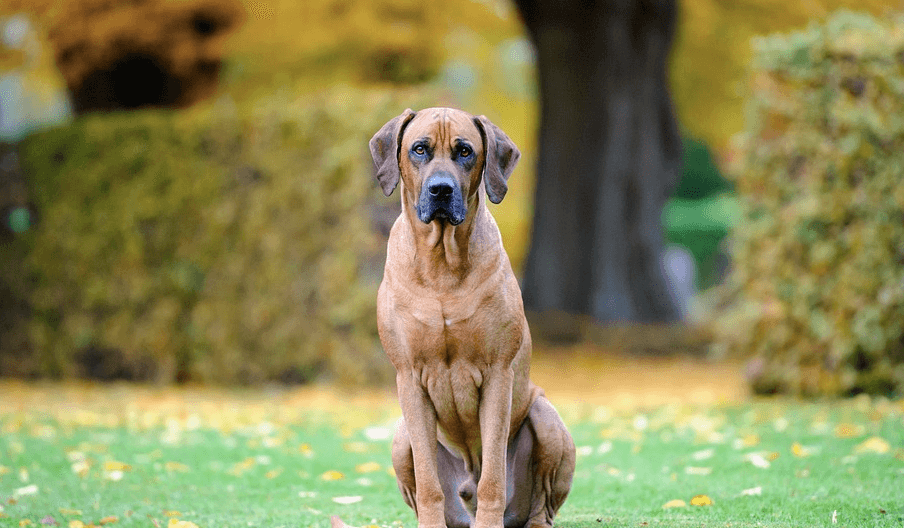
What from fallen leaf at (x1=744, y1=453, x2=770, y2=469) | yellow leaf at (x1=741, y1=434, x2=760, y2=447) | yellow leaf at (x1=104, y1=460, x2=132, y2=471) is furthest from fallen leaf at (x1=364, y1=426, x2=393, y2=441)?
fallen leaf at (x1=744, y1=453, x2=770, y2=469)

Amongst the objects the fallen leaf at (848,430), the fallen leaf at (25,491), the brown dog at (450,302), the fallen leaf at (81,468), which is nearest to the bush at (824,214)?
the fallen leaf at (848,430)

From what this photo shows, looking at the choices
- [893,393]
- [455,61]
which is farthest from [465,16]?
[893,393]

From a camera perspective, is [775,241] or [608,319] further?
[608,319]

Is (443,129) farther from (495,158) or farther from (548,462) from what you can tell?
(548,462)

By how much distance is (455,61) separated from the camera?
Answer: 18.7 meters

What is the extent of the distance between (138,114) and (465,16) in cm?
574

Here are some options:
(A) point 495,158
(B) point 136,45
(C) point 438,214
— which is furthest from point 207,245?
(C) point 438,214

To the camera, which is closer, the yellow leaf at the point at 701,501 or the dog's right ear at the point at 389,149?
the dog's right ear at the point at 389,149

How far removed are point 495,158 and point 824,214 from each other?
17.0 feet

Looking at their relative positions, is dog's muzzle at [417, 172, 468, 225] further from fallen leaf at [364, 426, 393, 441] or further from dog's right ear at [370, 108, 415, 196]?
fallen leaf at [364, 426, 393, 441]

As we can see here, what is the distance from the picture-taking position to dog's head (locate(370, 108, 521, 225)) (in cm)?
356

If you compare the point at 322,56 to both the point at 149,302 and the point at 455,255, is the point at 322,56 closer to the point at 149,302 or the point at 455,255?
the point at 149,302

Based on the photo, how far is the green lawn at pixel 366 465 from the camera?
14.8 feet

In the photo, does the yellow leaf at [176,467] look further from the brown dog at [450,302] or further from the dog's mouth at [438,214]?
the dog's mouth at [438,214]
